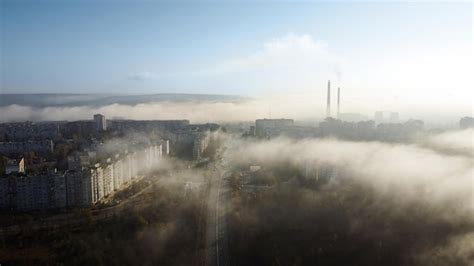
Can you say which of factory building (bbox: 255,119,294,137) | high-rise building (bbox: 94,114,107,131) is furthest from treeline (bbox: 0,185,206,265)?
high-rise building (bbox: 94,114,107,131)

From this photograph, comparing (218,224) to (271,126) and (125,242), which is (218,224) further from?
(271,126)

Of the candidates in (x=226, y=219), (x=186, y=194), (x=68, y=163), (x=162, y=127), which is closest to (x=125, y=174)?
(x=68, y=163)

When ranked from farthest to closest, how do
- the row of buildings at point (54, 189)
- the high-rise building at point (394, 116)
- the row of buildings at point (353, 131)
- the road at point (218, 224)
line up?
1. the high-rise building at point (394, 116)
2. the row of buildings at point (353, 131)
3. the row of buildings at point (54, 189)
4. the road at point (218, 224)

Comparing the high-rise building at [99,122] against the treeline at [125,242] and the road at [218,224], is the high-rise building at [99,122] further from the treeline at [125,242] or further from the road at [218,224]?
the treeline at [125,242]

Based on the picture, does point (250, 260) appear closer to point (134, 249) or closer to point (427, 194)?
point (134, 249)

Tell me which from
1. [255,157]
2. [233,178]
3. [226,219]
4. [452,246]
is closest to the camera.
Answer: [452,246]

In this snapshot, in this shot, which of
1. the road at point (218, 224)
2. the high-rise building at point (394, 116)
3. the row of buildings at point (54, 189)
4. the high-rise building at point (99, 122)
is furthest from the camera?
the high-rise building at point (394, 116)

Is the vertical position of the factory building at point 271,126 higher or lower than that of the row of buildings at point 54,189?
higher

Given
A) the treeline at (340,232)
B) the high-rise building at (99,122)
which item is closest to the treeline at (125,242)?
the treeline at (340,232)
